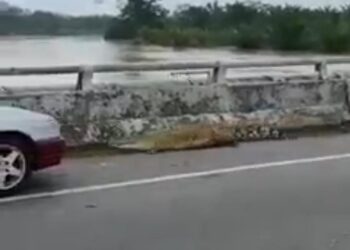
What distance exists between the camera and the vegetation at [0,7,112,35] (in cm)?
1577

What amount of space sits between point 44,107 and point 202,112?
7.79ft

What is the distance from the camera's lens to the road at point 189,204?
6.66m

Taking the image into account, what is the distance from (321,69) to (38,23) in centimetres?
724

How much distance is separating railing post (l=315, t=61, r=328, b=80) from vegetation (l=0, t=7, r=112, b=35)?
16.1ft

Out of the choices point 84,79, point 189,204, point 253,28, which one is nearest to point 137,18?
point 253,28

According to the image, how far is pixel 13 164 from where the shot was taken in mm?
8453

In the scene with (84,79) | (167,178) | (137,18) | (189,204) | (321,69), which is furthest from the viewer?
(137,18)

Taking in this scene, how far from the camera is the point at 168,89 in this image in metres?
12.0

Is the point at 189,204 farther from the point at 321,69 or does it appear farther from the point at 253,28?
the point at 253,28

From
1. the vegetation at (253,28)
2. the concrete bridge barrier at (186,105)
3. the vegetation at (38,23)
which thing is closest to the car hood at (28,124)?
the concrete bridge barrier at (186,105)

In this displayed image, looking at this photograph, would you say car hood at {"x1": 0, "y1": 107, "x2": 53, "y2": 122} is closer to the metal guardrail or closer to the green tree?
the metal guardrail

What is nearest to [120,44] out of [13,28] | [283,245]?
[13,28]

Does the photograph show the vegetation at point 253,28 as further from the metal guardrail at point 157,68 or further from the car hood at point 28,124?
the car hood at point 28,124

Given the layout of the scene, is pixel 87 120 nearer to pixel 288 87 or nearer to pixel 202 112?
pixel 202 112
